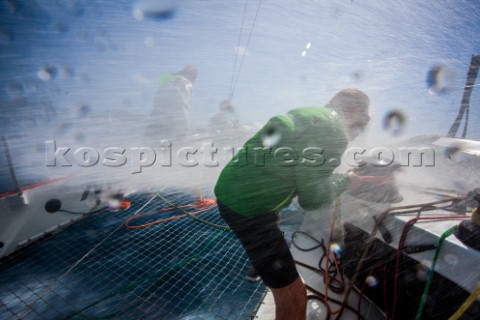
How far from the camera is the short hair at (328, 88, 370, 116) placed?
1683 mm

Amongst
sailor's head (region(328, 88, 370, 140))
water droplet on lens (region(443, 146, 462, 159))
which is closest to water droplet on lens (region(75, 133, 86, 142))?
sailor's head (region(328, 88, 370, 140))

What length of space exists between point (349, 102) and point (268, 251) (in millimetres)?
1324

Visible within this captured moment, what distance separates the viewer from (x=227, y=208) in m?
1.68

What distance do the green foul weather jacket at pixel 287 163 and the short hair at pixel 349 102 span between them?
21 centimetres

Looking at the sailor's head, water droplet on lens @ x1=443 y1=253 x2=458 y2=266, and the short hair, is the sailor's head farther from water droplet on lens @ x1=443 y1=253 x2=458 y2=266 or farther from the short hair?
water droplet on lens @ x1=443 y1=253 x2=458 y2=266

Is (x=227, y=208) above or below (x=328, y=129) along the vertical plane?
below

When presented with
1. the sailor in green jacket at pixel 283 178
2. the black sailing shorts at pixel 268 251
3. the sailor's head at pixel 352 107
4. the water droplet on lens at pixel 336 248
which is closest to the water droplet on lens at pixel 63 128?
the sailor in green jacket at pixel 283 178

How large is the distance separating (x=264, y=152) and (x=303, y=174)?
307 mm

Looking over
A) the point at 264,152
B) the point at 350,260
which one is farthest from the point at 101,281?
the point at 350,260

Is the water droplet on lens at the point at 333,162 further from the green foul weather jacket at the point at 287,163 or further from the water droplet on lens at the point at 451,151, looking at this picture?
the water droplet on lens at the point at 451,151

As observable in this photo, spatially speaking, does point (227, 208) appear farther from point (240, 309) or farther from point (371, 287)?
point (371, 287)

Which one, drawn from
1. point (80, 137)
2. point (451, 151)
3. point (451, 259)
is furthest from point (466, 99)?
point (80, 137)

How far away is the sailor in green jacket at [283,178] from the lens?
4.68 feet

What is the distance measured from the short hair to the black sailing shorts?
3.30 feet
